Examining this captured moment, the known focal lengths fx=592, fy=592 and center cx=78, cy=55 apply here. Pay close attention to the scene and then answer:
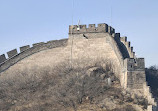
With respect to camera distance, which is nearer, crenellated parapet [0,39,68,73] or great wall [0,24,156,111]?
great wall [0,24,156,111]

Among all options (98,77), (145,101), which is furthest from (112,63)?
(145,101)

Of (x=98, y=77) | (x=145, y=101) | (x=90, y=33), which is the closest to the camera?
(x=145, y=101)

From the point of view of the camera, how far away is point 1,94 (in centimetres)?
4566

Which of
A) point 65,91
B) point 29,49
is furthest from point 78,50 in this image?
point 65,91

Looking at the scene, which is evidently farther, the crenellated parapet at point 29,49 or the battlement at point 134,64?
the crenellated parapet at point 29,49

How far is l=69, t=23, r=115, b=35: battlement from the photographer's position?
4728cm

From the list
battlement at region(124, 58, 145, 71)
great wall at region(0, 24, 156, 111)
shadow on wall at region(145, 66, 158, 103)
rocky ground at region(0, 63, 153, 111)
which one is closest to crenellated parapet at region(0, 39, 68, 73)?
great wall at region(0, 24, 156, 111)

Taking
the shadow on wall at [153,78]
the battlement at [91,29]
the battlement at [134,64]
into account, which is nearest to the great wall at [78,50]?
the battlement at [91,29]

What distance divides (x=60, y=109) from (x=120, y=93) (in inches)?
181

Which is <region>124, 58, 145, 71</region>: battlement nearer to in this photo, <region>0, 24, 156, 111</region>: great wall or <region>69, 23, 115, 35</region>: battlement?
<region>0, 24, 156, 111</region>: great wall

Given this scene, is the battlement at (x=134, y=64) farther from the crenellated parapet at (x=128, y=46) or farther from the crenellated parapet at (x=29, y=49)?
the crenellated parapet at (x=29, y=49)

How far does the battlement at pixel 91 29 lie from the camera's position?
47.3 meters

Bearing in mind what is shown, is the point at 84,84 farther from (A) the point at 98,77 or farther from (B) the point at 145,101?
(B) the point at 145,101

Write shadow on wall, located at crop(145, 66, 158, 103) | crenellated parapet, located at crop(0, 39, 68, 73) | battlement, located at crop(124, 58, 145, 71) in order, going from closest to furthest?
1. battlement, located at crop(124, 58, 145, 71)
2. shadow on wall, located at crop(145, 66, 158, 103)
3. crenellated parapet, located at crop(0, 39, 68, 73)
